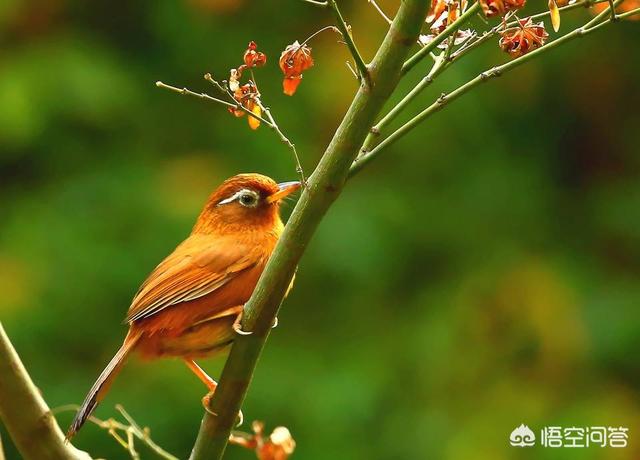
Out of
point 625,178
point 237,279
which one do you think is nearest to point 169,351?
point 237,279

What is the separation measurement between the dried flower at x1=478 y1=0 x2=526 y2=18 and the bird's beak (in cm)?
157

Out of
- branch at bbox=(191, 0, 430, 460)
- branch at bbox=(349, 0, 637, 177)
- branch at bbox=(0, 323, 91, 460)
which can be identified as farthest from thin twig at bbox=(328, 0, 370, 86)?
branch at bbox=(0, 323, 91, 460)

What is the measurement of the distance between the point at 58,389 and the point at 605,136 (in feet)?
13.6

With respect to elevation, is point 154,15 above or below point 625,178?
above

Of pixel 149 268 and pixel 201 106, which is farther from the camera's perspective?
pixel 201 106

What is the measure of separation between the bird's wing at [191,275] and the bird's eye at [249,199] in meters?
0.17

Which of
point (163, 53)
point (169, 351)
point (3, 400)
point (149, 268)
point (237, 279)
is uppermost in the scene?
point (163, 53)

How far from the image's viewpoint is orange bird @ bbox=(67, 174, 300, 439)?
12.2 feet

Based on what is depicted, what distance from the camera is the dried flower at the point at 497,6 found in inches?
91.3

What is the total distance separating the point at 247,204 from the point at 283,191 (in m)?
0.26

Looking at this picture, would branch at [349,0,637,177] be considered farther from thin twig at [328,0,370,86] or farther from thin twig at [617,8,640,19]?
thin twig at [328,0,370,86]

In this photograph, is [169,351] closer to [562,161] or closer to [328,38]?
Result: [328,38]

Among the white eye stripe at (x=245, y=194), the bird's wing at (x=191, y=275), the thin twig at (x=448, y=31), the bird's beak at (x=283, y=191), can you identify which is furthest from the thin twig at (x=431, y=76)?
the white eye stripe at (x=245, y=194)

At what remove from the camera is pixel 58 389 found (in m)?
6.54
